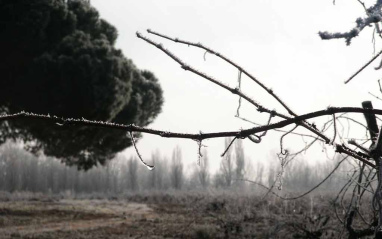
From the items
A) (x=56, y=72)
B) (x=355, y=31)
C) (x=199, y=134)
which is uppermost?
(x=56, y=72)

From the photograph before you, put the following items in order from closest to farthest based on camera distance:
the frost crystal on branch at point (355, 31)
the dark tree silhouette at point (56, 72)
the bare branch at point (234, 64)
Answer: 1. the frost crystal on branch at point (355, 31)
2. the bare branch at point (234, 64)
3. the dark tree silhouette at point (56, 72)

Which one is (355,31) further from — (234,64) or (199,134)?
(234,64)

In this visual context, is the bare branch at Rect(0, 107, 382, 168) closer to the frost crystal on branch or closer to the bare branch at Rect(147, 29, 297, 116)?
the frost crystal on branch

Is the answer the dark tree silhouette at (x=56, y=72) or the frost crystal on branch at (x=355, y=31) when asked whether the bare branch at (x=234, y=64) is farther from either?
the dark tree silhouette at (x=56, y=72)

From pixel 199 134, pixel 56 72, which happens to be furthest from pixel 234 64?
pixel 56 72

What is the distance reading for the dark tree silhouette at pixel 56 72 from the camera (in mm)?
14266

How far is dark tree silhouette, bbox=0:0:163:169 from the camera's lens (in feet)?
46.8

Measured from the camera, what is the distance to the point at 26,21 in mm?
14211

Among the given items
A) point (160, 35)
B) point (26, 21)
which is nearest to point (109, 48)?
point (26, 21)

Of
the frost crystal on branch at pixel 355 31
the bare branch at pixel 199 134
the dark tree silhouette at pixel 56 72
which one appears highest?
the dark tree silhouette at pixel 56 72

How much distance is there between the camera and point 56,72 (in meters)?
14.4

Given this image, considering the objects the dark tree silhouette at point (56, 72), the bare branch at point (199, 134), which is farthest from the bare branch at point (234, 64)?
the dark tree silhouette at point (56, 72)

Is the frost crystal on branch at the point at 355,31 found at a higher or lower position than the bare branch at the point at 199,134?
higher

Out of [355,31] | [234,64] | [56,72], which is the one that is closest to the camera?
[355,31]
